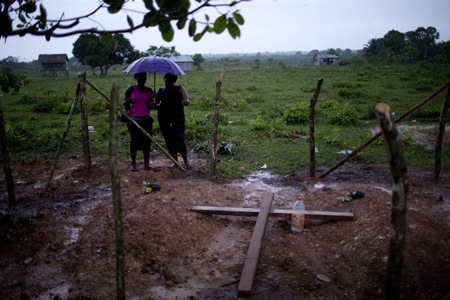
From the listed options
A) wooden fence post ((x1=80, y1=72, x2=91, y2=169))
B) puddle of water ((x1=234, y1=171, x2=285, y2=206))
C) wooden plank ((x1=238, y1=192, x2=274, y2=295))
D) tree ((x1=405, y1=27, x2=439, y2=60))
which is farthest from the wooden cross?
tree ((x1=405, y1=27, x2=439, y2=60))

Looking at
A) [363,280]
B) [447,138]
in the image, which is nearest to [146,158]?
[363,280]

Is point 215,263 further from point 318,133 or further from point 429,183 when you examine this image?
point 318,133

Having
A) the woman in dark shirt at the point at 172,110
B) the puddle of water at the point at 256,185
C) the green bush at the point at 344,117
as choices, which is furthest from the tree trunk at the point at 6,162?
the green bush at the point at 344,117

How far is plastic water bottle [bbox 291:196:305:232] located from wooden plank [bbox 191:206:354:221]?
5.2 inches

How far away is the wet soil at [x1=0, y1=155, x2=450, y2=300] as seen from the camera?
11.2 ft

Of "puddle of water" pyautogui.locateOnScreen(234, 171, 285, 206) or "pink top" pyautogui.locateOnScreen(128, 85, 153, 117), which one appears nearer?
"puddle of water" pyautogui.locateOnScreen(234, 171, 285, 206)

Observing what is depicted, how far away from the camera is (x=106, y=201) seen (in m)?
5.48

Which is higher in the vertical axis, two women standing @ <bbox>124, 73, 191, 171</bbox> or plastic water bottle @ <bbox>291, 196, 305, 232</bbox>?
two women standing @ <bbox>124, 73, 191, 171</bbox>

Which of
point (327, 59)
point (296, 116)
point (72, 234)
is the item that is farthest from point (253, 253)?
point (327, 59)

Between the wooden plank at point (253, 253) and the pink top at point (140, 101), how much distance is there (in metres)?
2.80

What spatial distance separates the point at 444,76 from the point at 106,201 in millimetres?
22065

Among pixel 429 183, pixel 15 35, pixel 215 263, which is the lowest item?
pixel 215 263

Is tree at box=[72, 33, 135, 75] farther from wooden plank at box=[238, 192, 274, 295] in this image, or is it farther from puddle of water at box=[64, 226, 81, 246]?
wooden plank at box=[238, 192, 274, 295]

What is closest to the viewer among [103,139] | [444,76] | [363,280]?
[363,280]
